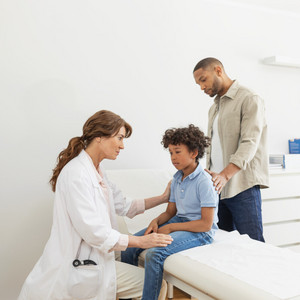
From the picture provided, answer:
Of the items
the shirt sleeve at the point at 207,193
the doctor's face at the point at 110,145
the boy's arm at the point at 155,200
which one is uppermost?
the doctor's face at the point at 110,145

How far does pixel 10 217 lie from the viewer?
7.68ft

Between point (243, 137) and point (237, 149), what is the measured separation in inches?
3.3

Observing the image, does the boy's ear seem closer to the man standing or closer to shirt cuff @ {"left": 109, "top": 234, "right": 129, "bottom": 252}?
the man standing

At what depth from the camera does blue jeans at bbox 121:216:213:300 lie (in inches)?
58.2

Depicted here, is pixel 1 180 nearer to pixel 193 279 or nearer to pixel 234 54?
pixel 193 279

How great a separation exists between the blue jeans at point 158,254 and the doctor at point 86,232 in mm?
43

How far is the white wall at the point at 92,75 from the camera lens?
2.34 metres

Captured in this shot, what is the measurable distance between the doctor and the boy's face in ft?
0.98

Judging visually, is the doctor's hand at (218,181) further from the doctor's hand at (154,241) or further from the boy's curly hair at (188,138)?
the doctor's hand at (154,241)

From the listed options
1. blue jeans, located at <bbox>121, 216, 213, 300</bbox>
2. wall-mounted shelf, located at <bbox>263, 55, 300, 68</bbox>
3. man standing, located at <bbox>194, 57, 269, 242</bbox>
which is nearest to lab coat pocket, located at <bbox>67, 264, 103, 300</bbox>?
blue jeans, located at <bbox>121, 216, 213, 300</bbox>

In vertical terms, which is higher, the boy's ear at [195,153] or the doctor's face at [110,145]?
the doctor's face at [110,145]

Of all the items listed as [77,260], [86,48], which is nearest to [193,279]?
[77,260]

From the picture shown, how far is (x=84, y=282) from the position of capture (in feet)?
4.57

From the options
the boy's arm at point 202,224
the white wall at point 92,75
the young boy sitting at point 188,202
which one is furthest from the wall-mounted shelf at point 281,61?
the boy's arm at point 202,224
